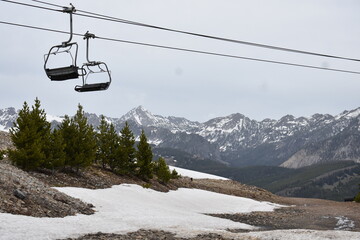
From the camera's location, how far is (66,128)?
40.7 metres

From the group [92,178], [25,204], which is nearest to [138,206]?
[92,178]

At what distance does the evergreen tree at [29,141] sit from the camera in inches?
1340

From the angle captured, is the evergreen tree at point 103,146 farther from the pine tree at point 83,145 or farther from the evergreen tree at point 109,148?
the pine tree at point 83,145

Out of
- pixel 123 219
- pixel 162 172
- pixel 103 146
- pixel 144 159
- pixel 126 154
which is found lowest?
pixel 123 219

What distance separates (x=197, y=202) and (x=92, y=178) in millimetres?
13333

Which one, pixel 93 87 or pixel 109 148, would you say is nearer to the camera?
pixel 93 87

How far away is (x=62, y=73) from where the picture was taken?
51.5 feet

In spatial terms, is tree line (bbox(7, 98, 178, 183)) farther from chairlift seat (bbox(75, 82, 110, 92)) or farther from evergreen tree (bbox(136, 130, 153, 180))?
chairlift seat (bbox(75, 82, 110, 92))

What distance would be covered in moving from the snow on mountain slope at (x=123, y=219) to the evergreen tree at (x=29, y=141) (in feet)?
15.1

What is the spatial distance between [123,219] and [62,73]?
1277cm

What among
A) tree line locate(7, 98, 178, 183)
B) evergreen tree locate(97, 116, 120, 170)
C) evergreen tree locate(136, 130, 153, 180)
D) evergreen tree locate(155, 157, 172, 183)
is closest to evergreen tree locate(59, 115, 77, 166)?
tree line locate(7, 98, 178, 183)

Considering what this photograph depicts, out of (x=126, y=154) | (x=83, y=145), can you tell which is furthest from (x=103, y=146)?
(x=83, y=145)

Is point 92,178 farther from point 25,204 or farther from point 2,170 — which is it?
point 25,204

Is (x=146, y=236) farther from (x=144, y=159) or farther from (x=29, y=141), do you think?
(x=144, y=159)
